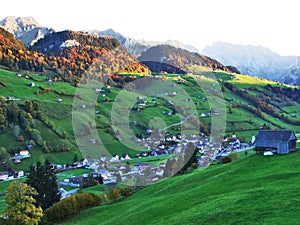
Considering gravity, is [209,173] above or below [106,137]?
above

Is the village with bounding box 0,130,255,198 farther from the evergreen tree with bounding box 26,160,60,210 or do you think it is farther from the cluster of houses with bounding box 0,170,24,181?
the evergreen tree with bounding box 26,160,60,210

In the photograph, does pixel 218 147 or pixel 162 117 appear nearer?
pixel 218 147

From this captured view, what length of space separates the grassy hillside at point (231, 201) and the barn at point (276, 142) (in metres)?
2.14

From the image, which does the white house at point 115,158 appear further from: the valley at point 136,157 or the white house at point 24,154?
the white house at point 24,154

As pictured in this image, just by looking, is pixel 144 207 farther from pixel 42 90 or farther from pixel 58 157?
pixel 42 90

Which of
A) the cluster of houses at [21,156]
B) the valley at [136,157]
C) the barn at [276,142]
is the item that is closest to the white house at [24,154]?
the cluster of houses at [21,156]

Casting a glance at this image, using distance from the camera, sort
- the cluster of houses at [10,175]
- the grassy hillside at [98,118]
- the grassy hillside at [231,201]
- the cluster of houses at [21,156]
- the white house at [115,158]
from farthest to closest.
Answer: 1. the grassy hillside at [98,118]
2. the white house at [115,158]
3. the cluster of houses at [21,156]
4. the cluster of houses at [10,175]
5. the grassy hillside at [231,201]

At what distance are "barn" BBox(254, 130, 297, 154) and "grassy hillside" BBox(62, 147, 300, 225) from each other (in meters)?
2.14

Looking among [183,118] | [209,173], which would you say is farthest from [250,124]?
[209,173]

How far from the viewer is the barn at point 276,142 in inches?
1829

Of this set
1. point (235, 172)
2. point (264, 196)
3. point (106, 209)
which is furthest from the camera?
point (106, 209)

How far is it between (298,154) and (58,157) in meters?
84.5

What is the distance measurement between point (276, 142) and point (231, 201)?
907 inches

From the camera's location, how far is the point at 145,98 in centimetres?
19575
